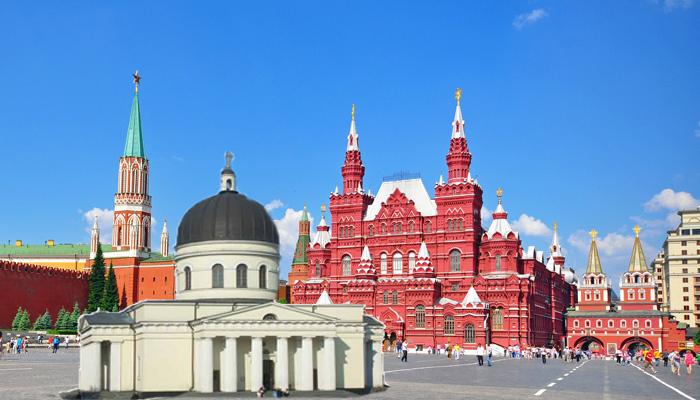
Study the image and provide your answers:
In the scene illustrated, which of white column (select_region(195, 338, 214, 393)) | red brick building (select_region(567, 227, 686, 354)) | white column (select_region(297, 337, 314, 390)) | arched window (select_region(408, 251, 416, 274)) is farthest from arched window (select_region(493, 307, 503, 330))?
white column (select_region(195, 338, 214, 393))

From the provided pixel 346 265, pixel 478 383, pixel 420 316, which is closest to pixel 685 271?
pixel 420 316

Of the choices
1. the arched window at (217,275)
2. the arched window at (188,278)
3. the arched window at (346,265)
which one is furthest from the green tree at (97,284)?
the arched window at (217,275)

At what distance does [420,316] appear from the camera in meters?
97.5

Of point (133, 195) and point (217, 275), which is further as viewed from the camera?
point (133, 195)

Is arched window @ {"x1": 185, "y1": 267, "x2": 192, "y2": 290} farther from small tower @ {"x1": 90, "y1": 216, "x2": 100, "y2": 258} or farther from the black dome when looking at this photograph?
small tower @ {"x1": 90, "y1": 216, "x2": 100, "y2": 258}

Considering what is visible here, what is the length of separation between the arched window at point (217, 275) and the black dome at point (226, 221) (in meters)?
1.59

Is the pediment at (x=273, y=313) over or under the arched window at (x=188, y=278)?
under

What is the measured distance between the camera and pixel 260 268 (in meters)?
47.2

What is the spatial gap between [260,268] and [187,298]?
4366 mm

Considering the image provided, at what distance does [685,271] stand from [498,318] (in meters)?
65.8

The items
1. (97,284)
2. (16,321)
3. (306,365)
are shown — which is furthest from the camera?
(97,284)

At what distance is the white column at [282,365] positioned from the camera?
4072 centimetres

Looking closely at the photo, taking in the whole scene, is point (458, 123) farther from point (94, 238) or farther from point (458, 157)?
point (94, 238)

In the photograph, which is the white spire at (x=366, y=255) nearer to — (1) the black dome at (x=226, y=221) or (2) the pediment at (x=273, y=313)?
(1) the black dome at (x=226, y=221)
